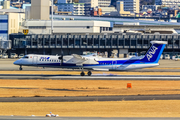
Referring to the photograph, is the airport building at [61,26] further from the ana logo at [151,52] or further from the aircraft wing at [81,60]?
the ana logo at [151,52]

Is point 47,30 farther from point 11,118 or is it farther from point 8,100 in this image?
point 11,118

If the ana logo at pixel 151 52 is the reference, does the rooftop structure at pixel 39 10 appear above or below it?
above

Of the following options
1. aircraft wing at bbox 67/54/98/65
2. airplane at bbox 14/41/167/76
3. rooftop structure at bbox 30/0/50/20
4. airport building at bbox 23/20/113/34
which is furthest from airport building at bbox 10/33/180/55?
aircraft wing at bbox 67/54/98/65

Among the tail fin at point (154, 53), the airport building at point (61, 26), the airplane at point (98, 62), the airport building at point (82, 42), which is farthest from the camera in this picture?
the airport building at point (61, 26)

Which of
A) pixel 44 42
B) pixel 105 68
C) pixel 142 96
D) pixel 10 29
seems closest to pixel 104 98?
pixel 142 96

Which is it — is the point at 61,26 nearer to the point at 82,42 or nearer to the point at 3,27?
the point at 82,42

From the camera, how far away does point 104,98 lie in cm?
4175

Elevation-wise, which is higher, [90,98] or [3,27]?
[3,27]

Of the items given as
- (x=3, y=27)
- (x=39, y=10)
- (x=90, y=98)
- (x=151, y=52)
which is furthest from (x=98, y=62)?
(x=39, y=10)

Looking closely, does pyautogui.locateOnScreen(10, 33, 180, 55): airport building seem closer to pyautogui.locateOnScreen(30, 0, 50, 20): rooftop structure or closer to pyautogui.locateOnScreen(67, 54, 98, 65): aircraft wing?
pyautogui.locateOnScreen(30, 0, 50, 20): rooftop structure

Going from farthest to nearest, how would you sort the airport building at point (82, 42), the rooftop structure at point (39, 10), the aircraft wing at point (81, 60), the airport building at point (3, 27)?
the rooftop structure at point (39, 10), the airport building at point (3, 27), the airport building at point (82, 42), the aircraft wing at point (81, 60)

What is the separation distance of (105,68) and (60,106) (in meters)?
29.4

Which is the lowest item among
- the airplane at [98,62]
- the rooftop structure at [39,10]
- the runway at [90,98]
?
the runway at [90,98]

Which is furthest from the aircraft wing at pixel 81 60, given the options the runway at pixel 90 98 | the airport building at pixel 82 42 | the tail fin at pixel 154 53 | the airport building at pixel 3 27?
the airport building at pixel 3 27
